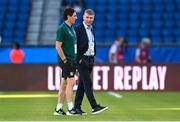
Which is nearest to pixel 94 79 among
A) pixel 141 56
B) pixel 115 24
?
pixel 141 56

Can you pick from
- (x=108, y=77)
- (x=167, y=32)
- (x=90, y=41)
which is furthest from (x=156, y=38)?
(x=90, y=41)

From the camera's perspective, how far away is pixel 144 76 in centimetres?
2511

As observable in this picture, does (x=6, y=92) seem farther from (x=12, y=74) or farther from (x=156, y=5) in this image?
(x=156, y=5)

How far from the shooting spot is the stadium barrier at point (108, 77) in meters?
25.0

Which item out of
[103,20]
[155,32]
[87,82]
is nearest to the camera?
[87,82]

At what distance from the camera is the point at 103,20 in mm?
34094

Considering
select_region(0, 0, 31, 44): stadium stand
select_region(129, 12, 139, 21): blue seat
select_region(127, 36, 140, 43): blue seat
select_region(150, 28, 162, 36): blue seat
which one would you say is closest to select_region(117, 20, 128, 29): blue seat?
select_region(129, 12, 139, 21): blue seat

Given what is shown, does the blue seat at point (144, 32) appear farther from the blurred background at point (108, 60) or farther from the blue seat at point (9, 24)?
the blue seat at point (9, 24)

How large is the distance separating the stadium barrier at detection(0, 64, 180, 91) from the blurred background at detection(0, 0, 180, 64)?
6.97m

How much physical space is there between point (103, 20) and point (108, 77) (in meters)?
9.27

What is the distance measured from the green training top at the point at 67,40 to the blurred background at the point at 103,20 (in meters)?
17.4

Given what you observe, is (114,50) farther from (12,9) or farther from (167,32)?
(12,9)

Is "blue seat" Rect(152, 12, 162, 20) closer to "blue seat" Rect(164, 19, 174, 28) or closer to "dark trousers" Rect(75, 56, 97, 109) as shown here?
"blue seat" Rect(164, 19, 174, 28)

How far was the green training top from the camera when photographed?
574 inches
